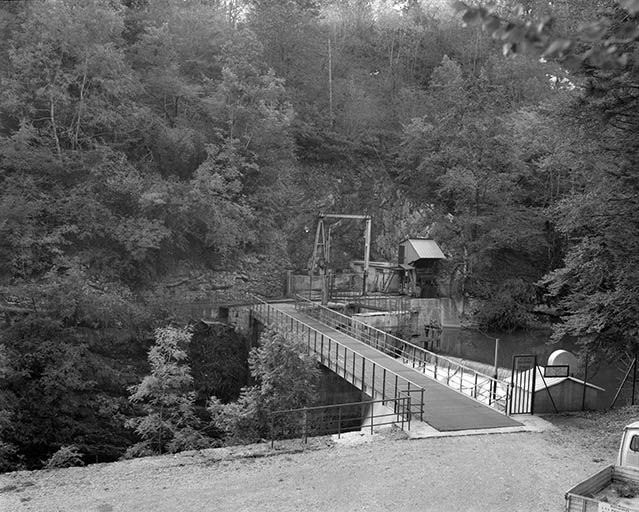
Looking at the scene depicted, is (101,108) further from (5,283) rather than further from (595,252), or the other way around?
(595,252)

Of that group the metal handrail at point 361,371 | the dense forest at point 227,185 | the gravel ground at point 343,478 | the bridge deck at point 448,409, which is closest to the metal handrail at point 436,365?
the bridge deck at point 448,409

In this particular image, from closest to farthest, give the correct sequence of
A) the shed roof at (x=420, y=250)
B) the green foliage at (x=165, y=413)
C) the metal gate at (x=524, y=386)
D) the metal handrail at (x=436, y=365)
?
the green foliage at (x=165, y=413), the metal gate at (x=524, y=386), the metal handrail at (x=436, y=365), the shed roof at (x=420, y=250)

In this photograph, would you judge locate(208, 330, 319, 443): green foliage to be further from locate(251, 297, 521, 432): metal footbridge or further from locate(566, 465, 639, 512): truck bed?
locate(566, 465, 639, 512): truck bed

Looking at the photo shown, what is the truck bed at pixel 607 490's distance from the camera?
680 centimetres

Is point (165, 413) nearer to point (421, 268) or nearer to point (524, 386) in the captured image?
point (524, 386)

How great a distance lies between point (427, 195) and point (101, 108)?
67.6ft

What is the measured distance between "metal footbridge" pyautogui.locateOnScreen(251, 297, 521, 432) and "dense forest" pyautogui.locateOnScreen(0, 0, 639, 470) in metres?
2.93

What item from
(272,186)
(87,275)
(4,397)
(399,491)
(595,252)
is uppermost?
(272,186)

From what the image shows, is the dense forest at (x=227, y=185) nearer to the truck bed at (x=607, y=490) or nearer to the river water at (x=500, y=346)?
the river water at (x=500, y=346)

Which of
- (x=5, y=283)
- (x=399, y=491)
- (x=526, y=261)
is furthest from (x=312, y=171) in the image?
(x=399, y=491)

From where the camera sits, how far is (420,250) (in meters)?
33.5

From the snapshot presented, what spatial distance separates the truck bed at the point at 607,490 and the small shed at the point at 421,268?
25.3 meters

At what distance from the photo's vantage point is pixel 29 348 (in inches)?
709

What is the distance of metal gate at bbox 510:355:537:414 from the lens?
13842mm
